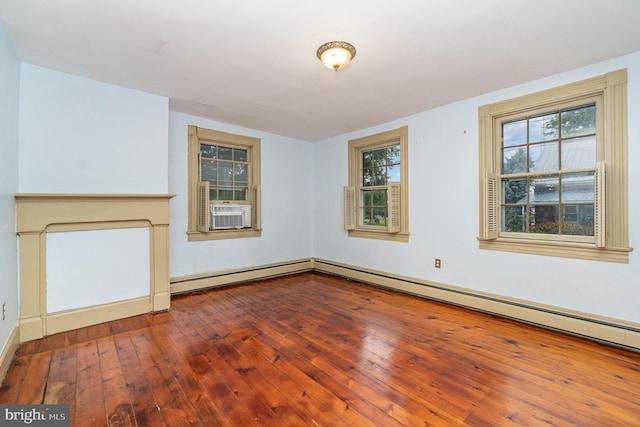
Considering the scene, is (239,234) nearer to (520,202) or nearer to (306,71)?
(306,71)

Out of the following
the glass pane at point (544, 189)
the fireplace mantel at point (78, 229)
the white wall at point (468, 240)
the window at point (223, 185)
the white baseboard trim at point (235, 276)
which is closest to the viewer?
the white wall at point (468, 240)

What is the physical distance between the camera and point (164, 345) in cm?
249

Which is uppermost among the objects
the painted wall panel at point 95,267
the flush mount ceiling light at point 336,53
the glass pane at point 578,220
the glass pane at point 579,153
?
the flush mount ceiling light at point 336,53

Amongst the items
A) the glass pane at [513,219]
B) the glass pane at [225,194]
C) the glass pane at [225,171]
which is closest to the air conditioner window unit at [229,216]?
the glass pane at [225,194]

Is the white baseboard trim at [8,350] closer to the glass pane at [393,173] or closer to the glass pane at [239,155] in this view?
the glass pane at [239,155]

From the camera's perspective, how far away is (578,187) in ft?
9.10

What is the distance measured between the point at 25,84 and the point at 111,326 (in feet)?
7.98

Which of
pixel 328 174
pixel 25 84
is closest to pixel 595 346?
pixel 328 174

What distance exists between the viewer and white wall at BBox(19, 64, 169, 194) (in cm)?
265

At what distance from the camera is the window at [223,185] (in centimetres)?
416

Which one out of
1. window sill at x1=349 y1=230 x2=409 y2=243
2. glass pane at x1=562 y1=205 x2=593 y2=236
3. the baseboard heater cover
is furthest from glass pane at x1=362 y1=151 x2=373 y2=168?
glass pane at x1=562 y1=205 x2=593 y2=236

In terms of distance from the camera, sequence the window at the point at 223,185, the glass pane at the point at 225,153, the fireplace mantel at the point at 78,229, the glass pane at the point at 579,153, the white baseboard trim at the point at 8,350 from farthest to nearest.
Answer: the glass pane at the point at 225,153 < the window at the point at 223,185 < the glass pane at the point at 579,153 < the fireplace mantel at the point at 78,229 < the white baseboard trim at the point at 8,350

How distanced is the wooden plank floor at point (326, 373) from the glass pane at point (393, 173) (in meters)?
2.06

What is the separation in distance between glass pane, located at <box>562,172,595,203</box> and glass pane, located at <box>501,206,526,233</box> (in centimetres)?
41
